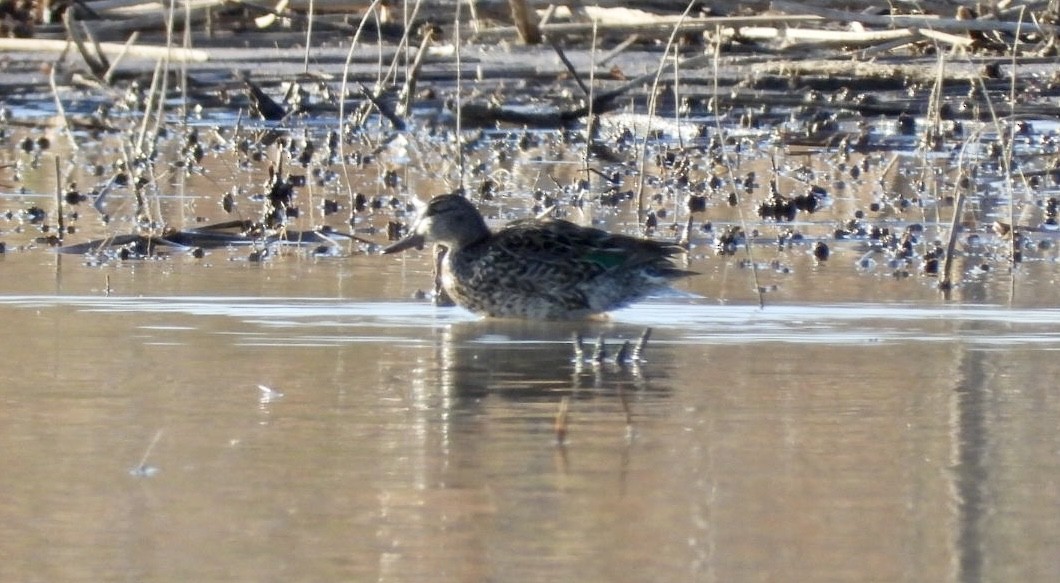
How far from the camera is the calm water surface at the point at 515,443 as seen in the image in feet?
12.8

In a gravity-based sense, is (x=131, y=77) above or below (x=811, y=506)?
Result: above

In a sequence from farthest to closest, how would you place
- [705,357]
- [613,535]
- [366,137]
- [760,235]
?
[366,137] < [760,235] < [705,357] < [613,535]

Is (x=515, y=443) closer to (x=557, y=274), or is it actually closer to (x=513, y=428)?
(x=513, y=428)

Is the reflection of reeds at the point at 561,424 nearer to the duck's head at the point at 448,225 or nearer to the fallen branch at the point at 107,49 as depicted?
the duck's head at the point at 448,225

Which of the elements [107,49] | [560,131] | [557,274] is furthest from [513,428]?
[107,49]

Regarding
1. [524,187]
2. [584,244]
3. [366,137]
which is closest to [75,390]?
[584,244]

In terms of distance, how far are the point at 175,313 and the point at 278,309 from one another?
0.33 m

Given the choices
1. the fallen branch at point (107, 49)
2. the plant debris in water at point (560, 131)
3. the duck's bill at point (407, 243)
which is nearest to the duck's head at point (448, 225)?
the duck's bill at point (407, 243)

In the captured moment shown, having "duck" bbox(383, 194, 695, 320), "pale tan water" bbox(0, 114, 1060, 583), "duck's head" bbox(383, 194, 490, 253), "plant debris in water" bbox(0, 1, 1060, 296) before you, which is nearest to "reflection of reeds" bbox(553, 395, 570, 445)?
"pale tan water" bbox(0, 114, 1060, 583)

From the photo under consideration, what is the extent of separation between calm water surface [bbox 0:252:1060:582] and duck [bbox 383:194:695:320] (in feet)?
0.53

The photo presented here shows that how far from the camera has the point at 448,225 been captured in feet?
26.9

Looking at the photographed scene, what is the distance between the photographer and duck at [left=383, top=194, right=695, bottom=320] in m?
7.62

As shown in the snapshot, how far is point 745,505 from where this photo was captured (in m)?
4.28

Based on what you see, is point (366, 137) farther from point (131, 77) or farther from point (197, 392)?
point (197, 392)
